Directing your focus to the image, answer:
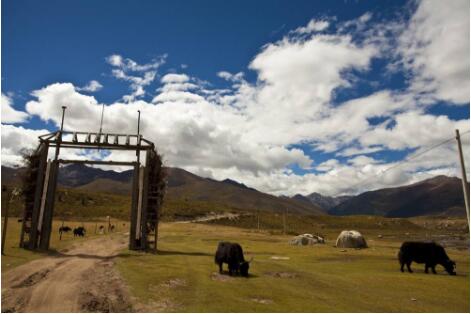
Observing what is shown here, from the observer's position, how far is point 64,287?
2116 cm

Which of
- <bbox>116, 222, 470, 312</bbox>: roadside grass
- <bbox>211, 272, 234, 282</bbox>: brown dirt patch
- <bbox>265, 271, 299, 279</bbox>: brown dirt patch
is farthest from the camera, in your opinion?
<bbox>265, 271, 299, 279</bbox>: brown dirt patch

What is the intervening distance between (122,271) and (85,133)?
19409 mm

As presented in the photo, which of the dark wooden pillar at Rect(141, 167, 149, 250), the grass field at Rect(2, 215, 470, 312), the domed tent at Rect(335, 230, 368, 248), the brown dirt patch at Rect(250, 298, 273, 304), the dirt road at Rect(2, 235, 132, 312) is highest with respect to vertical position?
the dark wooden pillar at Rect(141, 167, 149, 250)

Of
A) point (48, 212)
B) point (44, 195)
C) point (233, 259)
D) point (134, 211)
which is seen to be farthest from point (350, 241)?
point (44, 195)

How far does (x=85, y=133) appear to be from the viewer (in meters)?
40.7

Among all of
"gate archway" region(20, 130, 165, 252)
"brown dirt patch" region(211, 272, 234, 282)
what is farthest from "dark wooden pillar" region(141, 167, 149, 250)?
"brown dirt patch" region(211, 272, 234, 282)

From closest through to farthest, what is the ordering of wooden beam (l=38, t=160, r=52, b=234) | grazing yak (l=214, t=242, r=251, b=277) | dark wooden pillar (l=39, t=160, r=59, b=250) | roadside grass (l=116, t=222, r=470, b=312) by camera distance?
roadside grass (l=116, t=222, r=470, b=312) → grazing yak (l=214, t=242, r=251, b=277) → dark wooden pillar (l=39, t=160, r=59, b=250) → wooden beam (l=38, t=160, r=52, b=234)

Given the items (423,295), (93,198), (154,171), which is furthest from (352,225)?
(423,295)

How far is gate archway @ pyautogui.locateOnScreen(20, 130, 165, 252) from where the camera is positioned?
39.8m

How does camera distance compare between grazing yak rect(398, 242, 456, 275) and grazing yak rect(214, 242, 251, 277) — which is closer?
grazing yak rect(214, 242, 251, 277)

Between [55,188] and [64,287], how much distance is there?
74.0 ft

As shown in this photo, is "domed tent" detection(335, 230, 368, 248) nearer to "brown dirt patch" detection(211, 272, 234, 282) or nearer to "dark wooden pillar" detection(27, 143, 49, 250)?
"brown dirt patch" detection(211, 272, 234, 282)

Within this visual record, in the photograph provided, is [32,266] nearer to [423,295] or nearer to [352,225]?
[423,295]

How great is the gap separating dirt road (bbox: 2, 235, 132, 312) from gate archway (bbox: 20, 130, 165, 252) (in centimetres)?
904
